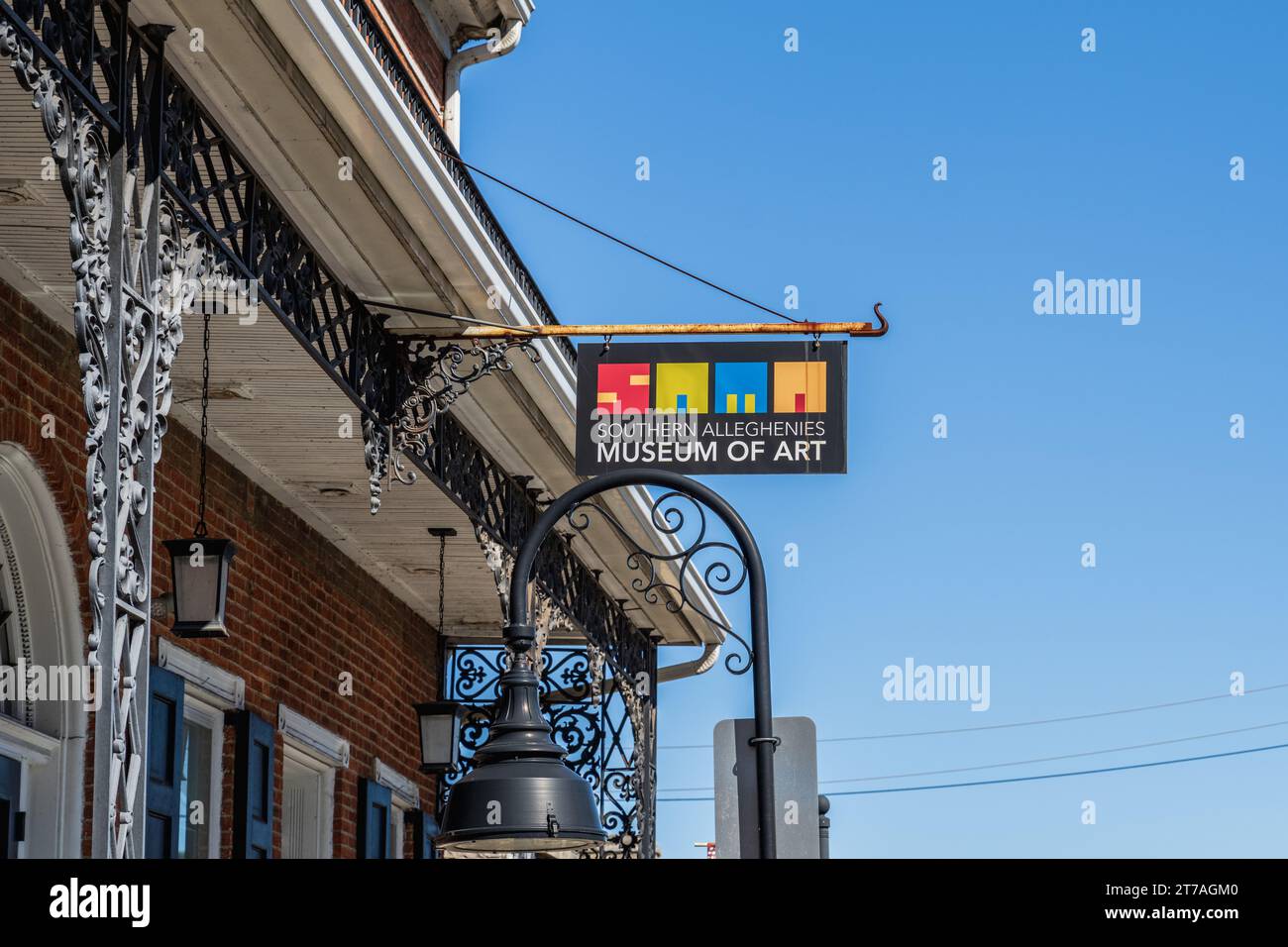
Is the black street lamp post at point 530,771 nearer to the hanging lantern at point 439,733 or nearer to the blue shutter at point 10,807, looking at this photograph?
the blue shutter at point 10,807

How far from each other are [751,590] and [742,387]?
1.97 metres

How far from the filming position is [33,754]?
9.37 meters

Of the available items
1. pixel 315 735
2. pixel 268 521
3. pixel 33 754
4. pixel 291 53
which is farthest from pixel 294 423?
pixel 291 53

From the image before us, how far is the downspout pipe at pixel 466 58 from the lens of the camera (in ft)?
56.1

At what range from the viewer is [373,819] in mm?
14258

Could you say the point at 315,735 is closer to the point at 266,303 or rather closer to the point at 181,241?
the point at 266,303

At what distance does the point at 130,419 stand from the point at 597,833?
201 centimetres

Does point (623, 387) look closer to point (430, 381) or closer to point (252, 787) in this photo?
point (430, 381)

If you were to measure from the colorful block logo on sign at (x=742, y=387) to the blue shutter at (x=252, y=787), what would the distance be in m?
4.73

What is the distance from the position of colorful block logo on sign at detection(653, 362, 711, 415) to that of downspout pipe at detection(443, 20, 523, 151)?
9.10 metres

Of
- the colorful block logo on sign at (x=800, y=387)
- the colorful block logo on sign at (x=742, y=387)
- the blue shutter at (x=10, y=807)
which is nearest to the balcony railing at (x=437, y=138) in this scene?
the colorful block logo on sign at (x=742, y=387)

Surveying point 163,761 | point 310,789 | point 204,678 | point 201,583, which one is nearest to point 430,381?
point 201,583

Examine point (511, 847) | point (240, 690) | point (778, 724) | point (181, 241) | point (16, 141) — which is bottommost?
point (511, 847)

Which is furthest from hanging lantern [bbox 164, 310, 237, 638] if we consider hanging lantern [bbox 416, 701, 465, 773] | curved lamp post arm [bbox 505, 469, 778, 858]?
hanging lantern [bbox 416, 701, 465, 773]
